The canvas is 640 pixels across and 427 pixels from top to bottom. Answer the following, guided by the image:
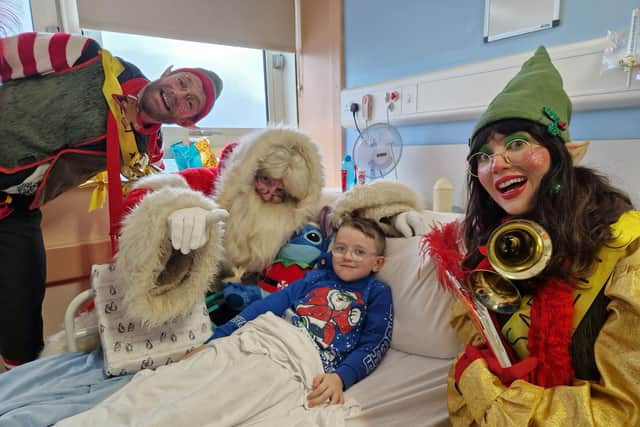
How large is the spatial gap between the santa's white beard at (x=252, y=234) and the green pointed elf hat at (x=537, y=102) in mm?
941

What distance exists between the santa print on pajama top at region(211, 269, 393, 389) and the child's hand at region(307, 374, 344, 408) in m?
0.05

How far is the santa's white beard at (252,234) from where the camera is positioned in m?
1.60

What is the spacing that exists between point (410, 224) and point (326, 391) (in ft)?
2.39

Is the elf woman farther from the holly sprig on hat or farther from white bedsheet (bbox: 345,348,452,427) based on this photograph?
white bedsheet (bbox: 345,348,452,427)

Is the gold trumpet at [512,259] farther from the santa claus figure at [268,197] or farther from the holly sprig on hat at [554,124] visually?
the santa claus figure at [268,197]

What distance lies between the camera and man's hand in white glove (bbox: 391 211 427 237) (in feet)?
4.95

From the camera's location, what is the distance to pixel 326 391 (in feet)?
3.48

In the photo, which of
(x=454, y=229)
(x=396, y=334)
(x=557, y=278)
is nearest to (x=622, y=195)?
(x=557, y=278)

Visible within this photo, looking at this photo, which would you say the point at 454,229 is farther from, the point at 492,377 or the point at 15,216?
the point at 15,216

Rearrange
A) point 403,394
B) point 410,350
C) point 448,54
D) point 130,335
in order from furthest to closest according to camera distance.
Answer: point 448,54 → point 410,350 → point 130,335 → point 403,394

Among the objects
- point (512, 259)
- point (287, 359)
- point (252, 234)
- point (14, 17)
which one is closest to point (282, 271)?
point (252, 234)

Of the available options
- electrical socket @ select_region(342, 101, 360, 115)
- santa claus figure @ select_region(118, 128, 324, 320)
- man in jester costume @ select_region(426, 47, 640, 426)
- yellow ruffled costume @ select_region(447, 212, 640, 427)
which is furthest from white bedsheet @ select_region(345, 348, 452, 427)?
electrical socket @ select_region(342, 101, 360, 115)

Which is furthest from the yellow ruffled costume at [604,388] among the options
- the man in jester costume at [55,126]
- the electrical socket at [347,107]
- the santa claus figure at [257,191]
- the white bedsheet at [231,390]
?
the electrical socket at [347,107]

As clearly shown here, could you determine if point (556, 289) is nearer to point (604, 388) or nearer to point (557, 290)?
point (557, 290)
